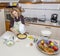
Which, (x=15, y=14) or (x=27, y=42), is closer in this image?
(x=27, y=42)

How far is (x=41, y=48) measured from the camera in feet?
4.74

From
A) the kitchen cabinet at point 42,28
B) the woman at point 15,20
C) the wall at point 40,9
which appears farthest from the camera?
the wall at point 40,9

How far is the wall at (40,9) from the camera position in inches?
111

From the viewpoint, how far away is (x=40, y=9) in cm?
293

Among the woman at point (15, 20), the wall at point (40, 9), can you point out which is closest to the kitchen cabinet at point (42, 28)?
the wall at point (40, 9)

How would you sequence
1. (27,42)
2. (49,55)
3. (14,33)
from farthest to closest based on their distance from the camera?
(14,33) < (27,42) < (49,55)

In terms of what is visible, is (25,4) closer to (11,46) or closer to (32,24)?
(32,24)

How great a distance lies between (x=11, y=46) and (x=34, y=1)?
5.17 feet

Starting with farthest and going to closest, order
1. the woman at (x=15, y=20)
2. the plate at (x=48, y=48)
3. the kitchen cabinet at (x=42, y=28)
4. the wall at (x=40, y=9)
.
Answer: the wall at (x=40, y=9)
the kitchen cabinet at (x=42, y=28)
the woman at (x=15, y=20)
the plate at (x=48, y=48)

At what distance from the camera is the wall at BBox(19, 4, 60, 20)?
2.82 metres

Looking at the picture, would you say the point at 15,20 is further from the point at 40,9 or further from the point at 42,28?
the point at 40,9

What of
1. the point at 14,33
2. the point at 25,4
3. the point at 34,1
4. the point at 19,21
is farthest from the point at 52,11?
the point at 14,33

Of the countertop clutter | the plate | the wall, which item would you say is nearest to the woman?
the countertop clutter

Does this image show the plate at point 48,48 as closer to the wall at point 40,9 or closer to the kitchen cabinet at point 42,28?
the kitchen cabinet at point 42,28
